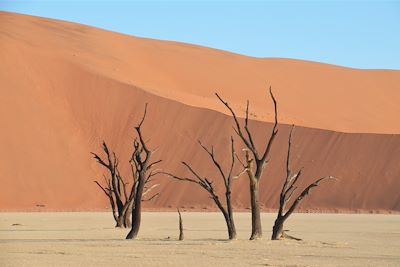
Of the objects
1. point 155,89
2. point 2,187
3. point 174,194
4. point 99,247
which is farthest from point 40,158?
point 99,247

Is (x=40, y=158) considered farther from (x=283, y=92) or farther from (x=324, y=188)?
(x=283, y=92)

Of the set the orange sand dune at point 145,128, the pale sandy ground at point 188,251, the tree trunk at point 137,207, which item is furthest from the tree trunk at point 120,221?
the orange sand dune at point 145,128

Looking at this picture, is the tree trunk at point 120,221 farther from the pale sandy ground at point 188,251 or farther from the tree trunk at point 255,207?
the tree trunk at point 255,207

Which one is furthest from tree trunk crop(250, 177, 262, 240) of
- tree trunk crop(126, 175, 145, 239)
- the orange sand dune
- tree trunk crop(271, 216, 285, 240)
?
the orange sand dune

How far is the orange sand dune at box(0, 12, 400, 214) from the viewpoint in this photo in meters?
58.3

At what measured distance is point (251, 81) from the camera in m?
84.2

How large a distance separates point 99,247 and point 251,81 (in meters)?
64.9

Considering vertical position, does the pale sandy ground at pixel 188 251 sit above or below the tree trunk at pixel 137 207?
below

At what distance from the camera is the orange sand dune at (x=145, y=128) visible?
58344 millimetres

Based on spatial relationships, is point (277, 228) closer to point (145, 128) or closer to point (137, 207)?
point (137, 207)

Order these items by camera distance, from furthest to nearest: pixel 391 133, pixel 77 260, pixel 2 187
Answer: pixel 391 133 < pixel 2 187 < pixel 77 260

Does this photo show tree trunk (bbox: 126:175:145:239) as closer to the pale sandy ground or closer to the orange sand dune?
the pale sandy ground

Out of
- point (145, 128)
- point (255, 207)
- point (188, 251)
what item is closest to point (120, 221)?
point (255, 207)

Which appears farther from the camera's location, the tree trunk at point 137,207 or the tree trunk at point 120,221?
the tree trunk at point 120,221
